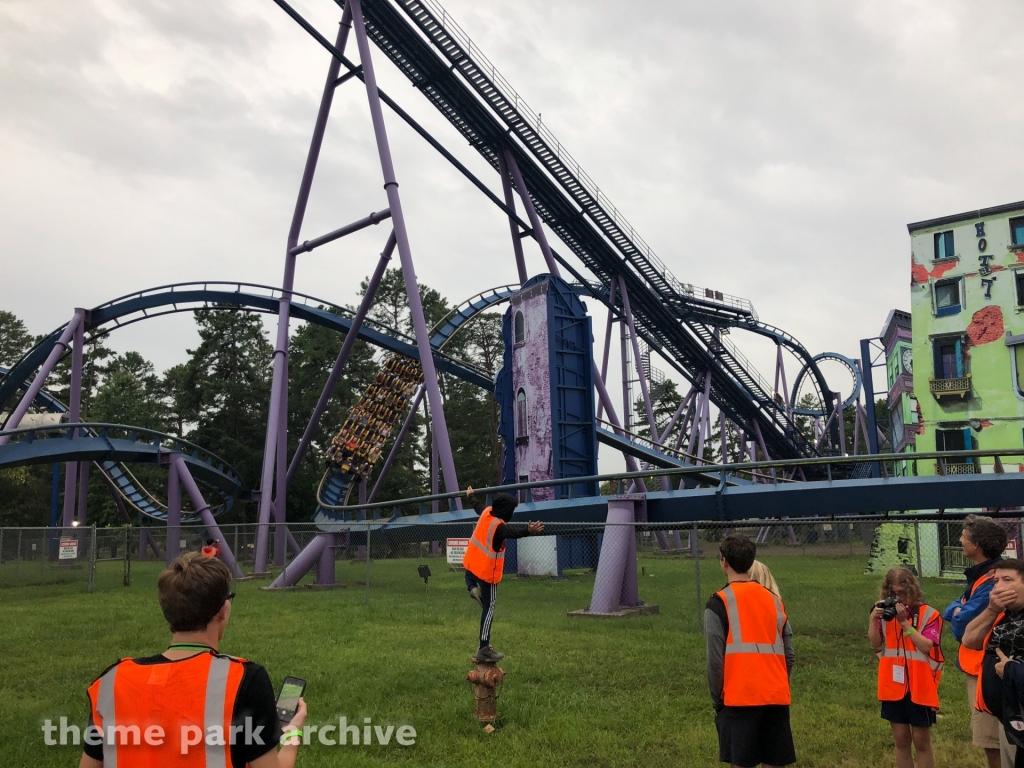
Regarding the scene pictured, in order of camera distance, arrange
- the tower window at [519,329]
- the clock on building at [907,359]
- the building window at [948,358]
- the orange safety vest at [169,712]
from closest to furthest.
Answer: the orange safety vest at [169,712]
the tower window at [519,329]
the building window at [948,358]
the clock on building at [907,359]

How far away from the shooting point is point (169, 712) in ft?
7.11

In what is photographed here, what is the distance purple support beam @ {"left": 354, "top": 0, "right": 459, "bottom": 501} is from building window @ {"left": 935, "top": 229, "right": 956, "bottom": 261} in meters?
14.8

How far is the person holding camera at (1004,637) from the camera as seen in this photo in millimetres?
3295

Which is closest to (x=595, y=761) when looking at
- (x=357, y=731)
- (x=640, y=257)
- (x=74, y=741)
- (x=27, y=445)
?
(x=357, y=731)

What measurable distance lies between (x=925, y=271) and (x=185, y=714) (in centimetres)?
2495

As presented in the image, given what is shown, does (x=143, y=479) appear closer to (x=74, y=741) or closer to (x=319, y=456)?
(x=319, y=456)

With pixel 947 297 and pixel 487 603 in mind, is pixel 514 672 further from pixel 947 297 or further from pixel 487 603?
pixel 947 297

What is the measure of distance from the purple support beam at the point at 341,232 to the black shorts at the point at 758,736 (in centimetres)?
1825

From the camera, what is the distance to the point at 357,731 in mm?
6172

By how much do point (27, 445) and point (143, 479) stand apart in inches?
1447

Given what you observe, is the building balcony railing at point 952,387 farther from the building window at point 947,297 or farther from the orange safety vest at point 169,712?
the orange safety vest at point 169,712

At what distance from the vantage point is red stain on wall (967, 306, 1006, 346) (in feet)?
71.7

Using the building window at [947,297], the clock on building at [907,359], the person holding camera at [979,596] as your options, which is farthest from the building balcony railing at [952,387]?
the person holding camera at [979,596]

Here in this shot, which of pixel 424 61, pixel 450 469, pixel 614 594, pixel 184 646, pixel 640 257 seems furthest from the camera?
pixel 640 257
